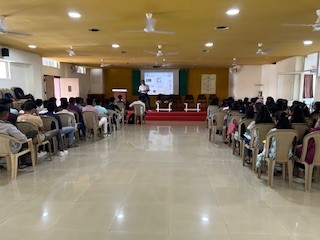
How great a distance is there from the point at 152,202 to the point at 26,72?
894 cm

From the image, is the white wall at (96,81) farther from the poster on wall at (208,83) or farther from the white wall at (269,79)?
the white wall at (269,79)

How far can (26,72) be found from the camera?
10.1m

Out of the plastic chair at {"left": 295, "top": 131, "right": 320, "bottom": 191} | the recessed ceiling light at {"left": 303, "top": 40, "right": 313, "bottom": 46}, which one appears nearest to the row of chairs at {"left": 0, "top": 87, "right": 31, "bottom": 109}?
the plastic chair at {"left": 295, "top": 131, "right": 320, "bottom": 191}

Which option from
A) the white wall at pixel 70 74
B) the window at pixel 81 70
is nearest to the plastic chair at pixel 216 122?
the white wall at pixel 70 74

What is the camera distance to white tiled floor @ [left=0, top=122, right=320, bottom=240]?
2625mm

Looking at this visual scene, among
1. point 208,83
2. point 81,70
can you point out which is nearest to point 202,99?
point 208,83

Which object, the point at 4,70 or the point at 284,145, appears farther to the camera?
the point at 4,70

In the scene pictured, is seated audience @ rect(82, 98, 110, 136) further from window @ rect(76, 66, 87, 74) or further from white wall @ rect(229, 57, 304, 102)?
white wall @ rect(229, 57, 304, 102)

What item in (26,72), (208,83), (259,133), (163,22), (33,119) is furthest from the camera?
(208,83)

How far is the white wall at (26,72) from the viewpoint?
29.7ft

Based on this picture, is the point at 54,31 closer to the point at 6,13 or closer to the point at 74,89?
the point at 6,13

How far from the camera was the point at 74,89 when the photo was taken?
43.7ft

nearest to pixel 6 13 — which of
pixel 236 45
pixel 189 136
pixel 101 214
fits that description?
pixel 101 214

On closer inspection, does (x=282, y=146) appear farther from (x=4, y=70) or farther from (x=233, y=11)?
(x=4, y=70)
